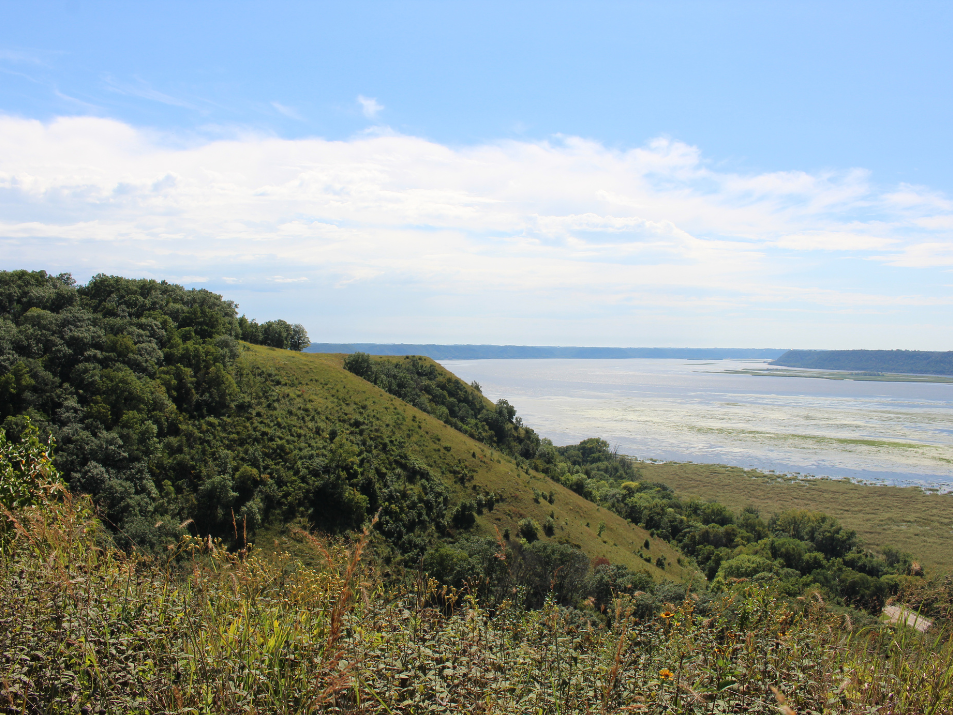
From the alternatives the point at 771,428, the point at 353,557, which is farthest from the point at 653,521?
the point at 771,428

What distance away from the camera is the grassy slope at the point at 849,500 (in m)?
46.8

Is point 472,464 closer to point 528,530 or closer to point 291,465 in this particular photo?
point 528,530

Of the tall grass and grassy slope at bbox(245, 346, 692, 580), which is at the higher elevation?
the tall grass

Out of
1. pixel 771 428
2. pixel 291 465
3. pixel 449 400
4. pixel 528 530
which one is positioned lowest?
pixel 528 530

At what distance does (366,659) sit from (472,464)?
155 ft

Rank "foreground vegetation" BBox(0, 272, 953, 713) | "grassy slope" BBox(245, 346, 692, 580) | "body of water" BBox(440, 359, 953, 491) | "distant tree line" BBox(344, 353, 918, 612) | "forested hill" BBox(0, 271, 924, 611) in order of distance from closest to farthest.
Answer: "foreground vegetation" BBox(0, 272, 953, 713), "forested hill" BBox(0, 271, 924, 611), "distant tree line" BBox(344, 353, 918, 612), "grassy slope" BBox(245, 346, 692, 580), "body of water" BBox(440, 359, 953, 491)

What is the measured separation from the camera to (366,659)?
8.83ft

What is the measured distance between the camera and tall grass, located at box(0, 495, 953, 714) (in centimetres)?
244

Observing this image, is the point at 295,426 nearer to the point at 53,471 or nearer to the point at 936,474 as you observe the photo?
the point at 53,471

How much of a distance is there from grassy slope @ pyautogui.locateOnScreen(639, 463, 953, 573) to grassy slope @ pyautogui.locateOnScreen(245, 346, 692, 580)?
16.7m

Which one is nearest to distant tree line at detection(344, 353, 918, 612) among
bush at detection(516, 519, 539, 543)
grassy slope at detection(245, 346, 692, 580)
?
bush at detection(516, 519, 539, 543)

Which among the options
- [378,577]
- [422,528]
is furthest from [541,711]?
[422,528]

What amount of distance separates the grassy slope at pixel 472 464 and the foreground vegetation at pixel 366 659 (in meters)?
37.0

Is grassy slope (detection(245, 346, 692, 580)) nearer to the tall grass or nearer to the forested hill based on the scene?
the forested hill
